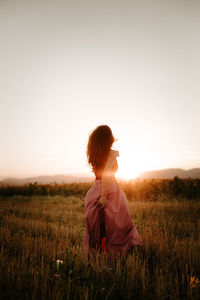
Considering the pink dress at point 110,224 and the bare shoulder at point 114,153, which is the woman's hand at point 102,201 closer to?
the pink dress at point 110,224

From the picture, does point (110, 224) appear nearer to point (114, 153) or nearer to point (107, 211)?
point (107, 211)

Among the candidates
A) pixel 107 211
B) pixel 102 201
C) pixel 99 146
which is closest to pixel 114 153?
pixel 99 146

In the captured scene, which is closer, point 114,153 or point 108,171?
point 108,171

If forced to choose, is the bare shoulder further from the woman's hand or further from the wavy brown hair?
the woman's hand

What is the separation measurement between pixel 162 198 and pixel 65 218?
6.46 metres

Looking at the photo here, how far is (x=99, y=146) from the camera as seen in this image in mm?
3357

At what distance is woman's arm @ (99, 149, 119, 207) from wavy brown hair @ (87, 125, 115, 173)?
0.12 metres

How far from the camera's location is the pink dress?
3.00 meters

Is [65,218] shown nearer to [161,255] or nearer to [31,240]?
[31,240]

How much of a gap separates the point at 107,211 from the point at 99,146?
1018mm

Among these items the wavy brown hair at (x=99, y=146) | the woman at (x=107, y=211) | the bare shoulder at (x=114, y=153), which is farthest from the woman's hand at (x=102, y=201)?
the bare shoulder at (x=114, y=153)

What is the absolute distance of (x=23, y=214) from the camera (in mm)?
7523

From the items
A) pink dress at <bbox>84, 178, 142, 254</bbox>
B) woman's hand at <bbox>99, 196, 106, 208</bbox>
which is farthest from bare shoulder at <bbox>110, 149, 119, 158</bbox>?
woman's hand at <bbox>99, 196, 106, 208</bbox>

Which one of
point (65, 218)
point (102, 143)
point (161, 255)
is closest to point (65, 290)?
point (161, 255)
